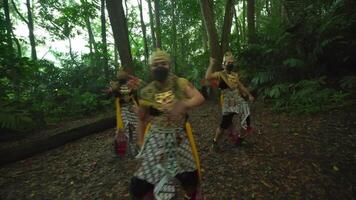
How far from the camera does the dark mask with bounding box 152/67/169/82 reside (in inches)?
119

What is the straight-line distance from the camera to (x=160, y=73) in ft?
9.91

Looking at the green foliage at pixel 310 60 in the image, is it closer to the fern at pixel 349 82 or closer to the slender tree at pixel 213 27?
the fern at pixel 349 82

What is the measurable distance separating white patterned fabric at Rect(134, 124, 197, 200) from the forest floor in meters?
1.48

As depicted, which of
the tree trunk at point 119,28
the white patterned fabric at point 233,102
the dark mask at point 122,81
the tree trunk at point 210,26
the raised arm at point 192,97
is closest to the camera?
the raised arm at point 192,97

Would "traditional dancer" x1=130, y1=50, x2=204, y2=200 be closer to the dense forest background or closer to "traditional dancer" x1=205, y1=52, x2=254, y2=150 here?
"traditional dancer" x1=205, y1=52, x2=254, y2=150

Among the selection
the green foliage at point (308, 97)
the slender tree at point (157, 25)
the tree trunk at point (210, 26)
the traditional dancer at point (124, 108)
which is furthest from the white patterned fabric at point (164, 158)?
the slender tree at point (157, 25)

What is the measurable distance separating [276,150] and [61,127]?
7902 millimetres

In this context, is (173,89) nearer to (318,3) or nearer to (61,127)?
(61,127)

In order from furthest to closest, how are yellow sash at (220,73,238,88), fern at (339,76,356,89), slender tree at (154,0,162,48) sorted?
slender tree at (154,0,162,48), fern at (339,76,356,89), yellow sash at (220,73,238,88)

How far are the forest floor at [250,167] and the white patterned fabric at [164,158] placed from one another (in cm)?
148

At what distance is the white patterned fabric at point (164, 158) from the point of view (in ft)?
9.53

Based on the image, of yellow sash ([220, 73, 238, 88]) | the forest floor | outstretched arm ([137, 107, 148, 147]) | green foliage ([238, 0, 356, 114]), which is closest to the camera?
outstretched arm ([137, 107, 148, 147])

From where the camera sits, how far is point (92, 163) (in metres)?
6.33

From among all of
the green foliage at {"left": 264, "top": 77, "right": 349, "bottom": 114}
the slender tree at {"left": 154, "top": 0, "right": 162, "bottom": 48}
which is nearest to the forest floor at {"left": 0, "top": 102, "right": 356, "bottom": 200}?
the green foliage at {"left": 264, "top": 77, "right": 349, "bottom": 114}
